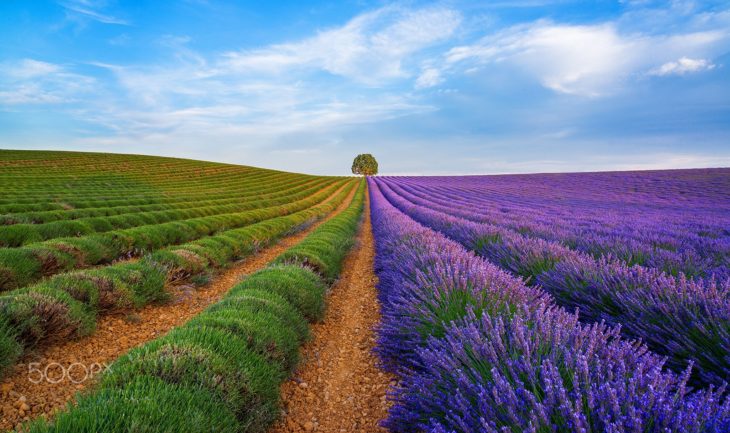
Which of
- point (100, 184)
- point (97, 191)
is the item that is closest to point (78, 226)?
point (97, 191)

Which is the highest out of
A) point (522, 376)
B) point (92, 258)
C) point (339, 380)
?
point (522, 376)

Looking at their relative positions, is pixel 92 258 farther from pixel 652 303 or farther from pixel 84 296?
pixel 652 303

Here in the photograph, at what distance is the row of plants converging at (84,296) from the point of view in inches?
139

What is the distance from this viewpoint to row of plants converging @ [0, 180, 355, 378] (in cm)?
354

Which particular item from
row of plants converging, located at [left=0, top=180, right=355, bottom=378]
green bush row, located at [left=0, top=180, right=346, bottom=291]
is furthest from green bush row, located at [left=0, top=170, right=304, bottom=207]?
row of plants converging, located at [left=0, top=180, right=355, bottom=378]

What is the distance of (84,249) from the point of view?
23.7ft

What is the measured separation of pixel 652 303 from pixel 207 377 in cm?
339

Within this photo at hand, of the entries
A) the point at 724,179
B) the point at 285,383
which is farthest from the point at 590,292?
the point at 724,179

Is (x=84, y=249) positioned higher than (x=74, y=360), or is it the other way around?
(x=84, y=249)

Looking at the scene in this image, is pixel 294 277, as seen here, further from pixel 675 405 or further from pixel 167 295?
pixel 675 405

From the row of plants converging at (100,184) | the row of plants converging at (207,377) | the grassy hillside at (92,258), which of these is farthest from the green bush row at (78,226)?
the row of plants converging at (207,377)

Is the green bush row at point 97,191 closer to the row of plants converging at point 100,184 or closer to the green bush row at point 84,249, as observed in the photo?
the row of plants converging at point 100,184

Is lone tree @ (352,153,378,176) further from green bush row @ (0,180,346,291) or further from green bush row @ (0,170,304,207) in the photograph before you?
green bush row @ (0,180,346,291)

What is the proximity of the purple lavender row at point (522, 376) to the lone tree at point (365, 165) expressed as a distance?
8309 cm
